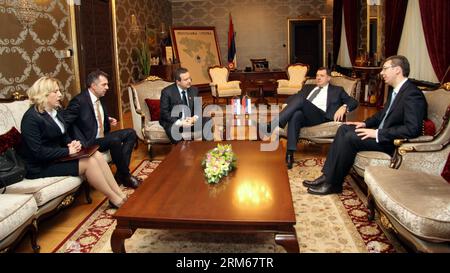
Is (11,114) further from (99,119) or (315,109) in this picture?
(315,109)

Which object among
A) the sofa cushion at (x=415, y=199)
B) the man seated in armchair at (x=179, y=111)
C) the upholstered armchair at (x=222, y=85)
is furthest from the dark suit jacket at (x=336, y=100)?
the upholstered armchair at (x=222, y=85)

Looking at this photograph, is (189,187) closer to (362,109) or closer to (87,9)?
(87,9)

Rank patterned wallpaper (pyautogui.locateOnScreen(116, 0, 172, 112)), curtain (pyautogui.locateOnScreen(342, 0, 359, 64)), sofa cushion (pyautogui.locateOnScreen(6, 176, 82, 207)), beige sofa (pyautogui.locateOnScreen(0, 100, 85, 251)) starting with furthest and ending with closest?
curtain (pyautogui.locateOnScreen(342, 0, 359, 64))
patterned wallpaper (pyautogui.locateOnScreen(116, 0, 172, 112))
sofa cushion (pyautogui.locateOnScreen(6, 176, 82, 207))
beige sofa (pyautogui.locateOnScreen(0, 100, 85, 251))

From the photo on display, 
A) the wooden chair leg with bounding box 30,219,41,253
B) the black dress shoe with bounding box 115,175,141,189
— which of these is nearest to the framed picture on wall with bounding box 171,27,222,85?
the black dress shoe with bounding box 115,175,141,189

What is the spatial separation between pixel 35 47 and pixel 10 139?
7.15ft

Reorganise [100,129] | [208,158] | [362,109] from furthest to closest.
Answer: [362,109]
[100,129]
[208,158]

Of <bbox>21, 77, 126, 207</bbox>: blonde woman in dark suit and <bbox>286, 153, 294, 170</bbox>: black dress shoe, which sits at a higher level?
<bbox>21, 77, 126, 207</bbox>: blonde woman in dark suit

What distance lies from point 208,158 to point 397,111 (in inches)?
58.1

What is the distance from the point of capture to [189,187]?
237cm

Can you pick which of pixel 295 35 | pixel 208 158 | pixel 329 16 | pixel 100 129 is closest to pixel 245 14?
pixel 295 35

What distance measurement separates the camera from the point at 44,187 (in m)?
2.49

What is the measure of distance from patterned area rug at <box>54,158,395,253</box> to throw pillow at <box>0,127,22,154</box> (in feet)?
2.34

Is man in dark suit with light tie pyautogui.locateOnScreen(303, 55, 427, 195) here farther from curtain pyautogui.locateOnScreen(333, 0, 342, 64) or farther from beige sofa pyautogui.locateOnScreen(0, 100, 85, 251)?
curtain pyautogui.locateOnScreen(333, 0, 342, 64)

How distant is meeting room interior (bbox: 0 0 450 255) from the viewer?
205 cm
